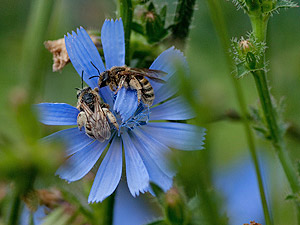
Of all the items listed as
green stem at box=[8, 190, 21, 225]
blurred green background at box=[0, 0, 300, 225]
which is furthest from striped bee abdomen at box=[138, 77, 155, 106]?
blurred green background at box=[0, 0, 300, 225]

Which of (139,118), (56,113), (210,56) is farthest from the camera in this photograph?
(210,56)

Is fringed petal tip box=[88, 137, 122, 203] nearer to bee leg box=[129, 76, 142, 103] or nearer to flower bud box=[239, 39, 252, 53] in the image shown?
bee leg box=[129, 76, 142, 103]

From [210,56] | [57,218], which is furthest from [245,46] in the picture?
[210,56]

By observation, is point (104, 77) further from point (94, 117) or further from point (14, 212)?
point (14, 212)

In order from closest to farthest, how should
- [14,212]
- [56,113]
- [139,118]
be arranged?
1. [14,212]
2. [56,113]
3. [139,118]

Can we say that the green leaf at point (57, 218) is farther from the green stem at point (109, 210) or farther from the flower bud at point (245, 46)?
the flower bud at point (245, 46)

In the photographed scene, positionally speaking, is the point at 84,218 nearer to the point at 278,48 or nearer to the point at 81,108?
the point at 81,108

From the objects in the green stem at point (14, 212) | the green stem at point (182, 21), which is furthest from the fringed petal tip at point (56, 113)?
the green stem at point (182, 21)
